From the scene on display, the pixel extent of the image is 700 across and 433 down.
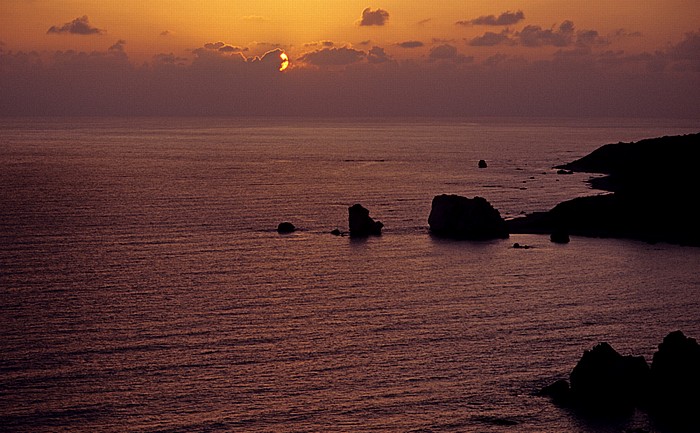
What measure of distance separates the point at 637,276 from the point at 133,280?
4731 cm

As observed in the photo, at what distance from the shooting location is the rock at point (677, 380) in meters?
44.6

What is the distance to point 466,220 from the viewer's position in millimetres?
105688

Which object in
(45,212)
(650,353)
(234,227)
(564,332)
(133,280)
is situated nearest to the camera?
(650,353)

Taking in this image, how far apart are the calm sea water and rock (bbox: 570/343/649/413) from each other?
157cm

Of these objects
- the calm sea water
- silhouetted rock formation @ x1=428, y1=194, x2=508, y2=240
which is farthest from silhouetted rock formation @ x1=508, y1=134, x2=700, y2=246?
the calm sea water

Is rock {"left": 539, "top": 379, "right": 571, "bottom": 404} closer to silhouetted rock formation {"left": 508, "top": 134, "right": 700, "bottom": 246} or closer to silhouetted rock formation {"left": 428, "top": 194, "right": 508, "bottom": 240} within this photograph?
silhouetted rock formation {"left": 428, "top": 194, "right": 508, "bottom": 240}

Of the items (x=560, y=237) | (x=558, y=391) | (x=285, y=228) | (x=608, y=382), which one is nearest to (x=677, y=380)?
(x=608, y=382)

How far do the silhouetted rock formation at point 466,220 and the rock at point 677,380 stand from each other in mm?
59162

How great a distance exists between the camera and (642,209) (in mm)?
112812

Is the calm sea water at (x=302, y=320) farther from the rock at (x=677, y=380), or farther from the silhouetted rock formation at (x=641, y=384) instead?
the rock at (x=677, y=380)

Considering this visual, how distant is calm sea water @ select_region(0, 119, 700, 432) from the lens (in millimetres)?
44812

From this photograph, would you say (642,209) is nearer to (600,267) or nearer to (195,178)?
(600,267)

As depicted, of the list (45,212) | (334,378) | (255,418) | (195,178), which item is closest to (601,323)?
(334,378)

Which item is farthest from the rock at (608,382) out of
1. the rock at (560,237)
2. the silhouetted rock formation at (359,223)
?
Result: the silhouetted rock formation at (359,223)
